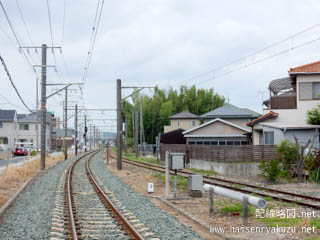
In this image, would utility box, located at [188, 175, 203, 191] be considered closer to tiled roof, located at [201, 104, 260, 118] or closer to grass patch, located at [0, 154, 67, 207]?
grass patch, located at [0, 154, 67, 207]

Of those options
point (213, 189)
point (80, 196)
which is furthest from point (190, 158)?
point (213, 189)

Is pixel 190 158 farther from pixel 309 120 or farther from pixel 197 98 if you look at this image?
pixel 197 98

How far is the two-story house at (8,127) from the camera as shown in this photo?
63.2m

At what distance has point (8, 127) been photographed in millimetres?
63656

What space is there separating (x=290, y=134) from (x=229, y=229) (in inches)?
689

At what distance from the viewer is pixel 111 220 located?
973 cm

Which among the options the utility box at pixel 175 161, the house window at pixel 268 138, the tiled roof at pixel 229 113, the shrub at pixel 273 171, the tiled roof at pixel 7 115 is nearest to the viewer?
the utility box at pixel 175 161

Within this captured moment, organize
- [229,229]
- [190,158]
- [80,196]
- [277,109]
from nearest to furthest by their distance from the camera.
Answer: [229,229]
[80,196]
[277,109]
[190,158]

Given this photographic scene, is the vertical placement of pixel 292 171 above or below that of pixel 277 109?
below

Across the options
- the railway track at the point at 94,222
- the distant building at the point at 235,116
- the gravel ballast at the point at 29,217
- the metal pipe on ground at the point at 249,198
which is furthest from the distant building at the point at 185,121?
the metal pipe on ground at the point at 249,198

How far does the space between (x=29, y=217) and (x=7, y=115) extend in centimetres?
5743

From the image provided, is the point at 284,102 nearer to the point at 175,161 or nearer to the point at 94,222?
the point at 175,161

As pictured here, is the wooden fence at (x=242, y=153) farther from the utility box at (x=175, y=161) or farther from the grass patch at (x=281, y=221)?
the grass patch at (x=281, y=221)

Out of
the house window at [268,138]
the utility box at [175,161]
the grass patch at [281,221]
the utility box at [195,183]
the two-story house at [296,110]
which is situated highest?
the two-story house at [296,110]
